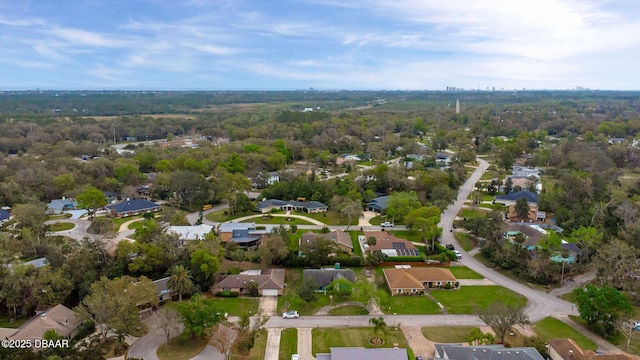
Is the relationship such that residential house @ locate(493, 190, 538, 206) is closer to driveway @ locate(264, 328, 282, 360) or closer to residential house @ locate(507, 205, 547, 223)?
residential house @ locate(507, 205, 547, 223)

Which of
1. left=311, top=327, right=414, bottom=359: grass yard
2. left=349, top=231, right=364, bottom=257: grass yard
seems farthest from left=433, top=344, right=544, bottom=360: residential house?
left=349, top=231, right=364, bottom=257: grass yard

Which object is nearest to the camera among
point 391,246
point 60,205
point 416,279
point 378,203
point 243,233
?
point 416,279

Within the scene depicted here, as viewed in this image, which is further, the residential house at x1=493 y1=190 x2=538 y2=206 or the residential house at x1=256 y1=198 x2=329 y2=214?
the residential house at x1=493 y1=190 x2=538 y2=206

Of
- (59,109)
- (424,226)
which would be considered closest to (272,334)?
(424,226)

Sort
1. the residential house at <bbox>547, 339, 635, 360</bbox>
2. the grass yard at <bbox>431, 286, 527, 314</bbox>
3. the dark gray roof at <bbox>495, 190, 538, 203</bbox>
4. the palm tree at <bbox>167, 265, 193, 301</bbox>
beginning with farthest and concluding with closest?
1. the dark gray roof at <bbox>495, 190, 538, 203</bbox>
2. the grass yard at <bbox>431, 286, 527, 314</bbox>
3. the palm tree at <bbox>167, 265, 193, 301</bbox>
4. the residential house at <bbox>547, 339, 635, 360</bbox>

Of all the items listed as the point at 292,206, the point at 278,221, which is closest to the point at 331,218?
the point at 292,206

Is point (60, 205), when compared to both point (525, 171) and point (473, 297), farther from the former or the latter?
point (525, 171)
